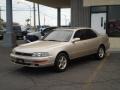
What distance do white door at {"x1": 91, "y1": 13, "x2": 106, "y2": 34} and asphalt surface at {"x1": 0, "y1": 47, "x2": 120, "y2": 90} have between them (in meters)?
7.25

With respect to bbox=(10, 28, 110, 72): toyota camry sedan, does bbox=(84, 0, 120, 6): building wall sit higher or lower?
higher

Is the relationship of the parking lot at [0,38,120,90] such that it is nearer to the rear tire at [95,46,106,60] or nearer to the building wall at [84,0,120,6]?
the rear tire at [95,46,106,60]

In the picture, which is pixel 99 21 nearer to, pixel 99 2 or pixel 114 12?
pixel 114 12

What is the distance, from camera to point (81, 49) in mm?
11508

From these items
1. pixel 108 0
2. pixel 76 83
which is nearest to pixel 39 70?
pixel 76 83

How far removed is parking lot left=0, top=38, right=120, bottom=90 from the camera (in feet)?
26.6

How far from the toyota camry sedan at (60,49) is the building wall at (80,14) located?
260 inches

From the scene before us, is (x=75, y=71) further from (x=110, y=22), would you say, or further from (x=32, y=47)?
(x=110, y=22)

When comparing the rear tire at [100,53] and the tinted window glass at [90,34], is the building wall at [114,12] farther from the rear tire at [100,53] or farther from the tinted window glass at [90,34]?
the tinted window glass at [90,34]

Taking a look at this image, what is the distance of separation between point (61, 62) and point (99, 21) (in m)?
9.40

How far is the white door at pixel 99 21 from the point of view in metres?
18.9

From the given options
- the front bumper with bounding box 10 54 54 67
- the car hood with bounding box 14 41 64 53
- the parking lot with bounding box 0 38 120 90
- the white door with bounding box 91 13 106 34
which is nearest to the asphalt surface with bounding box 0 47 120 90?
the parking lot with bounding box 0 38 120 90

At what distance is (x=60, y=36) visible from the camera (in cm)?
1145

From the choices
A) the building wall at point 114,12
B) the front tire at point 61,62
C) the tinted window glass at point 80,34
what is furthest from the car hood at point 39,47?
the building wall at point 114,12
